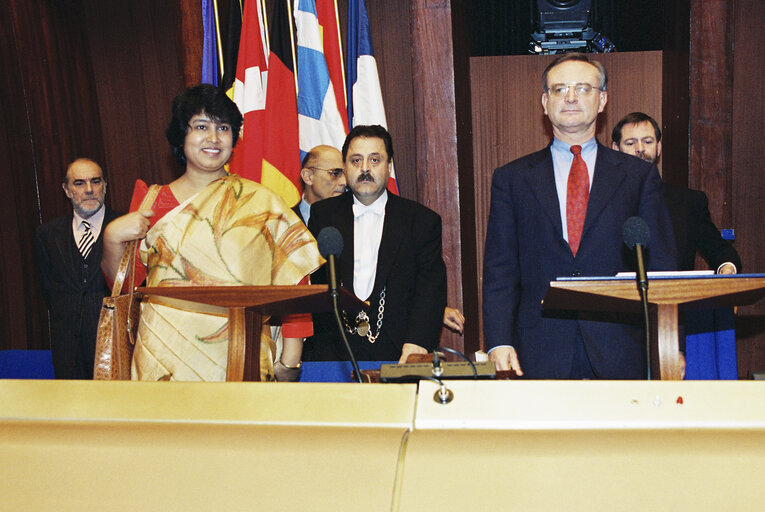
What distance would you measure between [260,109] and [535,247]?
2006 mm

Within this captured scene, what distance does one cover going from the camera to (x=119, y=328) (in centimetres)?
206

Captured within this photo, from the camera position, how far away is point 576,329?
2260 mm

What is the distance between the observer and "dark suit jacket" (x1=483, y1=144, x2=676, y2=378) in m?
2.21

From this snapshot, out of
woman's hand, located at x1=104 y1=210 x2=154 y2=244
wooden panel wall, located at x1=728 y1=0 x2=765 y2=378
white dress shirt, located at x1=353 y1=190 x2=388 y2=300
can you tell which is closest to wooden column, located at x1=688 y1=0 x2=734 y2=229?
wooden panel wall, located at x1=728 y1=0 x2=765 y2=378

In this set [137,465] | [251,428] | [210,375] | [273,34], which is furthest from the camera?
[273,34]

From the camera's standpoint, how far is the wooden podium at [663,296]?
61.2 inches

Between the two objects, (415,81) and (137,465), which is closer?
(137,465)

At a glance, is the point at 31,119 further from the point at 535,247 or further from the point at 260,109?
the point at 535,247

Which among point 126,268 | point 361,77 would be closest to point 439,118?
point 361,77

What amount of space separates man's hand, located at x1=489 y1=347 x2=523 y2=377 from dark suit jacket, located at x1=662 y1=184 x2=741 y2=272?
1.23m

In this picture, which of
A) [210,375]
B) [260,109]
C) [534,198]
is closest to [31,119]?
[260,109]

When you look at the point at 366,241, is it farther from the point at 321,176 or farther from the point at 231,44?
the point at 231,44

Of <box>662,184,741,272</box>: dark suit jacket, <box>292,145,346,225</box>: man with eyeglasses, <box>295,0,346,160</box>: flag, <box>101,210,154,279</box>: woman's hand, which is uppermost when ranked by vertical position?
<box>295,0,346,160</box>: flag

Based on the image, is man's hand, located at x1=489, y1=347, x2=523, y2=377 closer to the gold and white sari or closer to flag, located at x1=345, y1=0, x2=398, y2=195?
the gold and white sari
